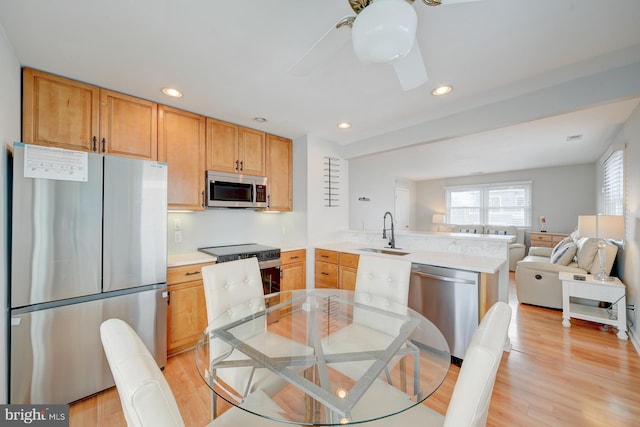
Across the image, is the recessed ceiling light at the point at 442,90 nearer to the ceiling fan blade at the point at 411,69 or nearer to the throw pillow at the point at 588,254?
the ceiling fan blade at the point at 411,69

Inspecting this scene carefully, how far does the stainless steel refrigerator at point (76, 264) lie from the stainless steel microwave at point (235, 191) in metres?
0.72

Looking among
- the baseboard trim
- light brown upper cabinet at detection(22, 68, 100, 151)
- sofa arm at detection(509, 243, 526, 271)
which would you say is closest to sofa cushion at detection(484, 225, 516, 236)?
sofa arm at detection(509, 243, 526, 271)

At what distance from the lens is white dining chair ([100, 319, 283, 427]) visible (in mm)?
579

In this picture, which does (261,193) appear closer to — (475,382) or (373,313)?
(373,313)

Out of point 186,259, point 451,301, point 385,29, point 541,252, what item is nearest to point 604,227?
point 451,301

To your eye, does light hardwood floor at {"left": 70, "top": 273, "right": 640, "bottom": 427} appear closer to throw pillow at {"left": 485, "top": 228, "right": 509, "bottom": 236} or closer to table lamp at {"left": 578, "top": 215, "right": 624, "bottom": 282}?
table lamp at {"left": 578, "top": 215, "right": 624, "bottom": 282}

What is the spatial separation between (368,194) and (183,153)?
456 centimetres

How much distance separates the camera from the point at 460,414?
692 millimetres

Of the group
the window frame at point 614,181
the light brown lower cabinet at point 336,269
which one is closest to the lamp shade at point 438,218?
the window frame at point 614,181

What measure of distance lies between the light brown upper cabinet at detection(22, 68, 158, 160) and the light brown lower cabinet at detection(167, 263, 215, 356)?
1163 millimetres

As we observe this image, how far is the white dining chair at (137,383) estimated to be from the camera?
0.58 m

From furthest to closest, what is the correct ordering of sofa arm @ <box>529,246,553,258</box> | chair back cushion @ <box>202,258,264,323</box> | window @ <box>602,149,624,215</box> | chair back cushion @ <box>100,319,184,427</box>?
sofa arm @ <box>529,246,553,258</box>
window @ <box>602,149,624,215</box>
chair back cushion @ <box>202,258,264,323</box>
chair back cushion @ <box>100,319,184,427</box>

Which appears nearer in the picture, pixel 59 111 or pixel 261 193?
pixel 59 111

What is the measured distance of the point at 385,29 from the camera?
912 millimetres
